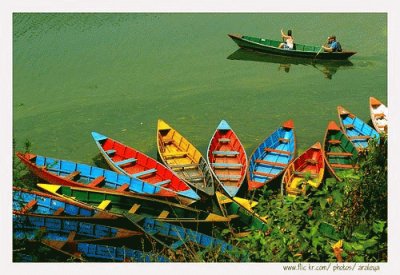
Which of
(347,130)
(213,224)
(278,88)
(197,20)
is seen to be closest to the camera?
(213,224)

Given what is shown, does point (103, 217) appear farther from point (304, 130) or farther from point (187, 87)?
point (187, 87)

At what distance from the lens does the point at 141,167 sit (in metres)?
10.3

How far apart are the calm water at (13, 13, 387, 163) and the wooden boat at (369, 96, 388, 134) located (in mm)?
515

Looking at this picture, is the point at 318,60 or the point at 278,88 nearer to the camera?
the point at 278,88

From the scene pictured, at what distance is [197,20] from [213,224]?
10.9 meters

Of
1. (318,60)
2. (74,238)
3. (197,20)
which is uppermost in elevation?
(197,20)

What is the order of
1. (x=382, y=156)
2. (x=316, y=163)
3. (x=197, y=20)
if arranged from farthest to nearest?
(x=197, y=20), (x=316, y=163), (x=382, y=156)

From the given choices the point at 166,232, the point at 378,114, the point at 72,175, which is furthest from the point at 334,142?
the point at 72,175

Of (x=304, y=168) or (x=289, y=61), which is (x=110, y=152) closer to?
(x=304, y=168)

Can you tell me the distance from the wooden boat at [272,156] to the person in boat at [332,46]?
504 centimetres

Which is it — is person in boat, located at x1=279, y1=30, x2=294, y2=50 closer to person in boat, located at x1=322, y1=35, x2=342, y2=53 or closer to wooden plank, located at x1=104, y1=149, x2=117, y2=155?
person in boat, located at x1=322, y1=35, x2=342, y2=53

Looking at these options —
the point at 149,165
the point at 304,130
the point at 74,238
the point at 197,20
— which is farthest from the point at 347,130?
the point at 197,20

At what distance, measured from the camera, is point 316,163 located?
9930 millimetres

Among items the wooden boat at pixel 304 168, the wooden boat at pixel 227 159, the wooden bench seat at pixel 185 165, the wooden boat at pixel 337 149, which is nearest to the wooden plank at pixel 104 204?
the wooden bench seat at pixel 185 165
